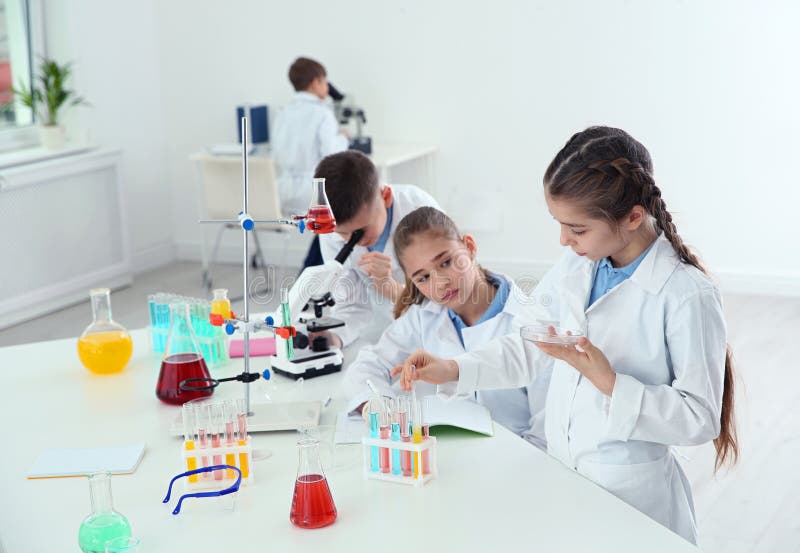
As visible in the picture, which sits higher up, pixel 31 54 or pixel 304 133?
pixel 31 54

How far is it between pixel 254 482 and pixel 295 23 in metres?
4.37

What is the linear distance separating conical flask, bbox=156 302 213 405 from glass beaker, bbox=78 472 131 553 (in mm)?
568

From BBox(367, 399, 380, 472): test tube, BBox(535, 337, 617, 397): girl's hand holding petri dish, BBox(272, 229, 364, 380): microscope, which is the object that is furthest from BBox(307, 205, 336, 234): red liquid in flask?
BBox(535, 337, 617, 397): girl's hand holding petri dish

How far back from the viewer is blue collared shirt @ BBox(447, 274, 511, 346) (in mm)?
2047

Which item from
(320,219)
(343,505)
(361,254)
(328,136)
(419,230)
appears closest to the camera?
(343,505)

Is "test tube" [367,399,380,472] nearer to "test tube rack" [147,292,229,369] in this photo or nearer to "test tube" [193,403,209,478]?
"test tube" [193,403,209,478]

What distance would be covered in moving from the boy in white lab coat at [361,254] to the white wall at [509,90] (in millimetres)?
2839

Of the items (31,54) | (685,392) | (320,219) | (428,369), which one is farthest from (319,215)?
(31,54)

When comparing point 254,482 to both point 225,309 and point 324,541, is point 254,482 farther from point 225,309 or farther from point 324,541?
point 225,309

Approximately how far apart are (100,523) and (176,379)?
60 centimetres

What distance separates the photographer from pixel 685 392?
5.13 ft

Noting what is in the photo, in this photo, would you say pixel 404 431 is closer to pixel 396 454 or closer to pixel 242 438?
pixel 396 454

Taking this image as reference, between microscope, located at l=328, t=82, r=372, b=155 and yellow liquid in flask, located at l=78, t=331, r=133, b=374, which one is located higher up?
microscope, located at l=328, t=82, r=372, b=155

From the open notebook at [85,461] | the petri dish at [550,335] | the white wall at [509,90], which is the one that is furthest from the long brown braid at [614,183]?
the white wall at [509,90]
